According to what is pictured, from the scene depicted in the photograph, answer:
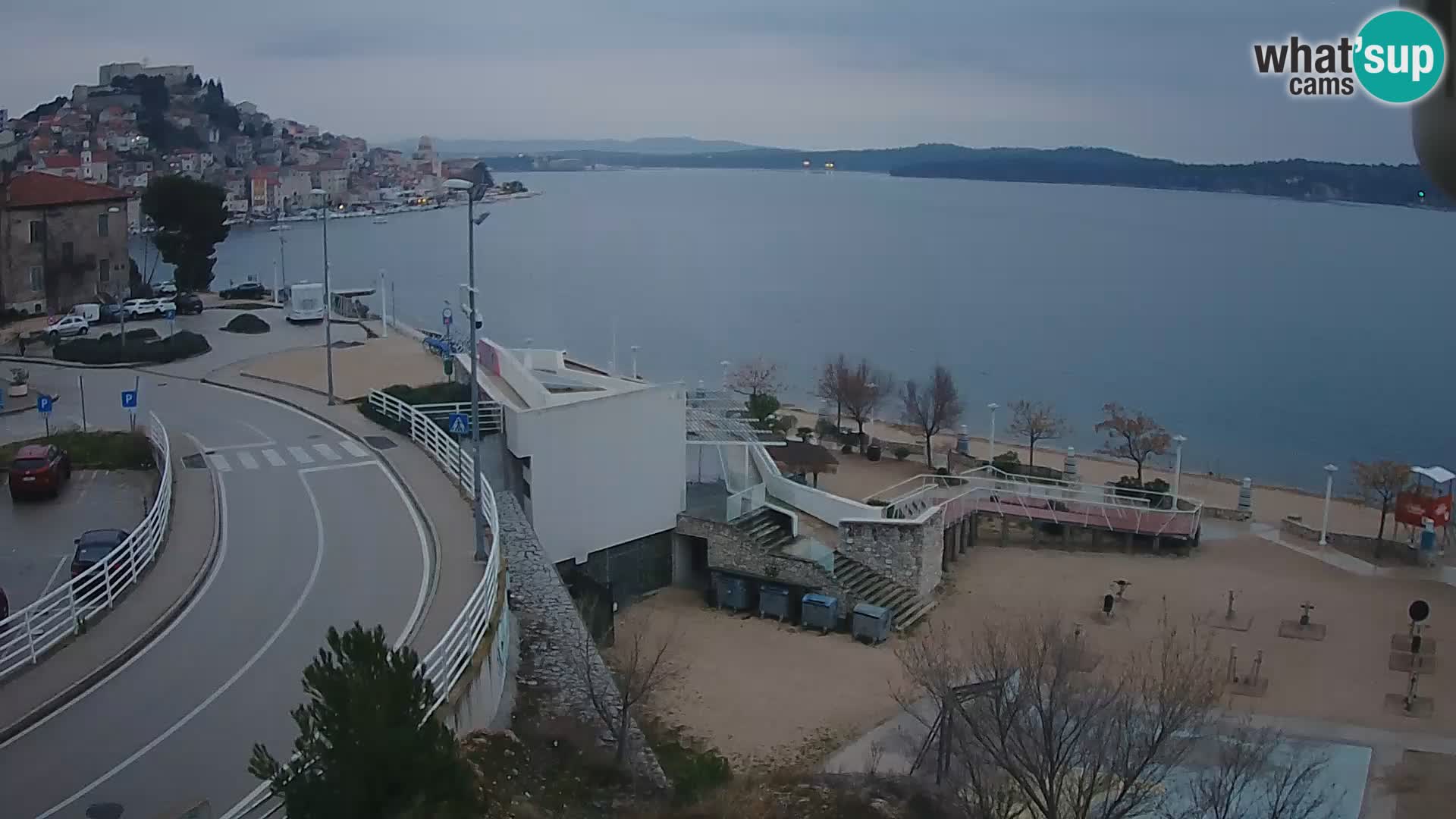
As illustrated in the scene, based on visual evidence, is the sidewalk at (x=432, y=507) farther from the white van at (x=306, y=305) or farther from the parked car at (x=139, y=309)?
the parked car at (x=139, y=309)

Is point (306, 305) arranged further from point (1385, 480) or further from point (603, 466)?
point (1385, 480)

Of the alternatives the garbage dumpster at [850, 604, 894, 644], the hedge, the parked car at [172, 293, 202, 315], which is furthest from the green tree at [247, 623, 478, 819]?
the parked car at [172, 293, 202, 315]

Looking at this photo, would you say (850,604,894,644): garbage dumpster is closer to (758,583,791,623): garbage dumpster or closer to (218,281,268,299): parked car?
(758,583,791,623): garbage dumpster

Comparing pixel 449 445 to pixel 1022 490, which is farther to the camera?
pixel 1022 490

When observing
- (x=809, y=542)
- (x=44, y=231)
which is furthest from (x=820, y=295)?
(x=809, y=542)

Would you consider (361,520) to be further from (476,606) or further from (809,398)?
(809,398)

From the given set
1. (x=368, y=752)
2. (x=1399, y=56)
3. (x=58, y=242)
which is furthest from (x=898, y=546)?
(x=58, y=242)
